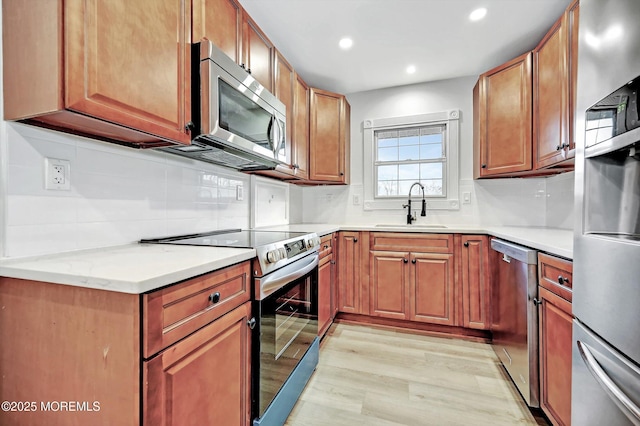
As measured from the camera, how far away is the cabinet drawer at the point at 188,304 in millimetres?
692

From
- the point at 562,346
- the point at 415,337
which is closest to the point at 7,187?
the point at 562,346

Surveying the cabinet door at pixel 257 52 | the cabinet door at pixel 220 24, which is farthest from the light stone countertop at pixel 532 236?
the cabinet door at pixel 220 24

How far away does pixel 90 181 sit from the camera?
1.14 m

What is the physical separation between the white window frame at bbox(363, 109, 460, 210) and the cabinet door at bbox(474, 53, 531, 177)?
329mm

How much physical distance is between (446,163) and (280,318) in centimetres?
239

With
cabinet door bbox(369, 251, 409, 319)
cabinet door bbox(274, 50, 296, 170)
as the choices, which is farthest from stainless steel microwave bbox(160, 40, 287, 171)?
cabinet door bbox(369, 251, 409, 319)

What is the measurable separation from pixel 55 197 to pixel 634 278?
71.9 inches

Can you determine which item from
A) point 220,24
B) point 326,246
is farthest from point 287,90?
point 326,246

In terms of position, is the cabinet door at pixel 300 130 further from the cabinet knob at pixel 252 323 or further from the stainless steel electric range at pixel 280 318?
the cabinet knob at pixel 252 323

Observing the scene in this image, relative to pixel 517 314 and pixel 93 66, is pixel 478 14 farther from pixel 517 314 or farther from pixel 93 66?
pixel 93 66

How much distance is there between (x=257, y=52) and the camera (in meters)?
1.78

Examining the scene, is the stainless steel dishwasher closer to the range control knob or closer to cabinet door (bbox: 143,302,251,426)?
the range control knob

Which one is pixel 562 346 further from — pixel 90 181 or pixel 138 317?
pixel 90 181

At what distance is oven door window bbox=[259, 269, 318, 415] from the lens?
1.18m
